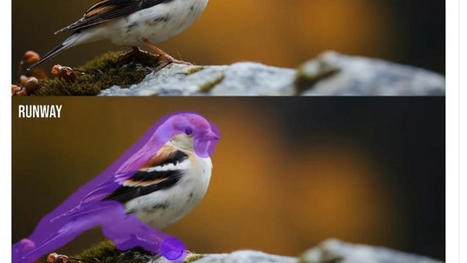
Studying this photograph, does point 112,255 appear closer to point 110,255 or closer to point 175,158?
point 110,255

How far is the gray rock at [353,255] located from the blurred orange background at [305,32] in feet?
1.14

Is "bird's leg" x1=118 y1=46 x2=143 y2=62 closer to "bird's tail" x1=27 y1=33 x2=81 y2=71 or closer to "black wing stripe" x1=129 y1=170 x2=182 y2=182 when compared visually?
"bird's tail" x1=27 y1=33 x2=81 y2=71

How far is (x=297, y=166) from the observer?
4.13 ft

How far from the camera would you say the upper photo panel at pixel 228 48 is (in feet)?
4.04

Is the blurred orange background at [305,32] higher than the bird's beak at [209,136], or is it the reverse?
the blurred orange background at [305,32]

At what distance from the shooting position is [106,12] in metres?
1.29

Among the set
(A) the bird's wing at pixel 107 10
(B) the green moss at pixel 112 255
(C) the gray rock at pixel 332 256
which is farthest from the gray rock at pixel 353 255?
(A) the bird's wing at pixel 107 10

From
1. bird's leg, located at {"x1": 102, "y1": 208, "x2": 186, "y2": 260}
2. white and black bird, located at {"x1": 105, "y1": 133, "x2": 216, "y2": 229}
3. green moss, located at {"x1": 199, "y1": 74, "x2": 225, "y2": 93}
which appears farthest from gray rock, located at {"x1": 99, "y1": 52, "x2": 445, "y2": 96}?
bird's leg, located at {"x1": 102, "y1": 208, "x2": 186, "y2": 260}

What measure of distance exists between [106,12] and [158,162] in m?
0.31

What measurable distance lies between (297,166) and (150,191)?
28 centimetres

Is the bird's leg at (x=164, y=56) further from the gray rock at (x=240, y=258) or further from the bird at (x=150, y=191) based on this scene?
the gray rock at (x=240, y=258)

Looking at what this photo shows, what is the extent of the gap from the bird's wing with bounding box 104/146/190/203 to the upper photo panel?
5.0 inches

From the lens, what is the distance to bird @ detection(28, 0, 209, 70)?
1.26 m
